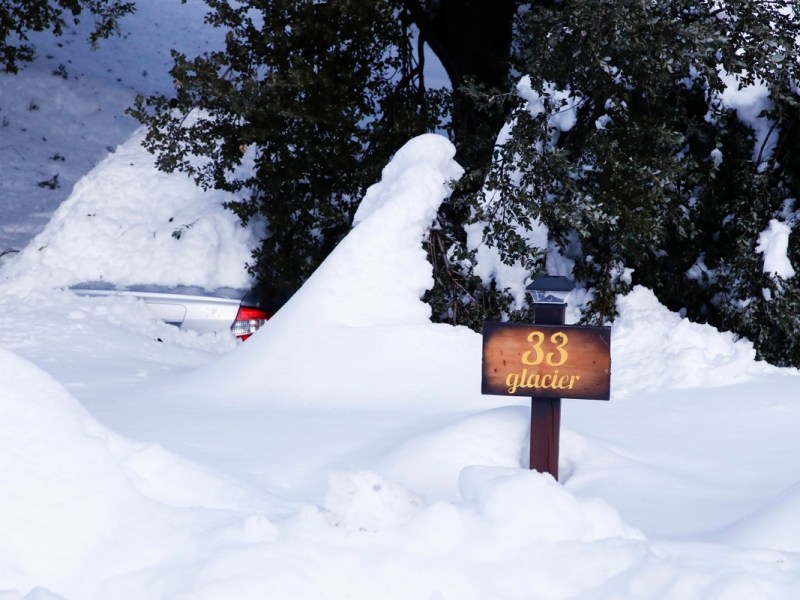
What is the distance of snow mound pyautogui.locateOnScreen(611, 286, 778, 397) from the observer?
6.36 m

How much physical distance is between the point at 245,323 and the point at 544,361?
4.55m

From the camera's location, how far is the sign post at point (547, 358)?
12.8ft

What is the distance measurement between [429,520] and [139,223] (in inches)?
291

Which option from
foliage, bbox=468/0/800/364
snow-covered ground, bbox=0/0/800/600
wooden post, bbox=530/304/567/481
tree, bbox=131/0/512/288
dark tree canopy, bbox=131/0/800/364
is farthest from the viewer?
tree, bbox=131/0/512/288

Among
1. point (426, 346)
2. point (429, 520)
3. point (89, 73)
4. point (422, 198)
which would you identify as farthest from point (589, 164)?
point (89, 73)

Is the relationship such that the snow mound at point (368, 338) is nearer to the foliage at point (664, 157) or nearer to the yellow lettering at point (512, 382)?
the foliage at point (664, 157)

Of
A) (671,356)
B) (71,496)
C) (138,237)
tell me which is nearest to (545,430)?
(71,496)

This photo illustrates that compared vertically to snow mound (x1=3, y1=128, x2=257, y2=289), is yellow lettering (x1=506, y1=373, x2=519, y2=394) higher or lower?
lower

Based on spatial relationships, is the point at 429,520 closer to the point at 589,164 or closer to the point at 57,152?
the point at 589,164

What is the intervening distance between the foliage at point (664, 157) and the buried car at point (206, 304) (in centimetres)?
211

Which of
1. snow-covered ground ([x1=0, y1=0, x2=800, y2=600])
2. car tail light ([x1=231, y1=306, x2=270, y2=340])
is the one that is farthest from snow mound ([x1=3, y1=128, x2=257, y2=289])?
car tail light ([x1=231, y1=306, x2=270, y2=340])

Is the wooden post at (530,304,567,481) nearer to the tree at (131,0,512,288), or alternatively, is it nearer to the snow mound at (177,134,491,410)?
the snow mound at (177,134,491,410)

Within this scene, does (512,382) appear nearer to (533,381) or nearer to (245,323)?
(533,381)

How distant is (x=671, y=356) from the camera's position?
665 centimetres
